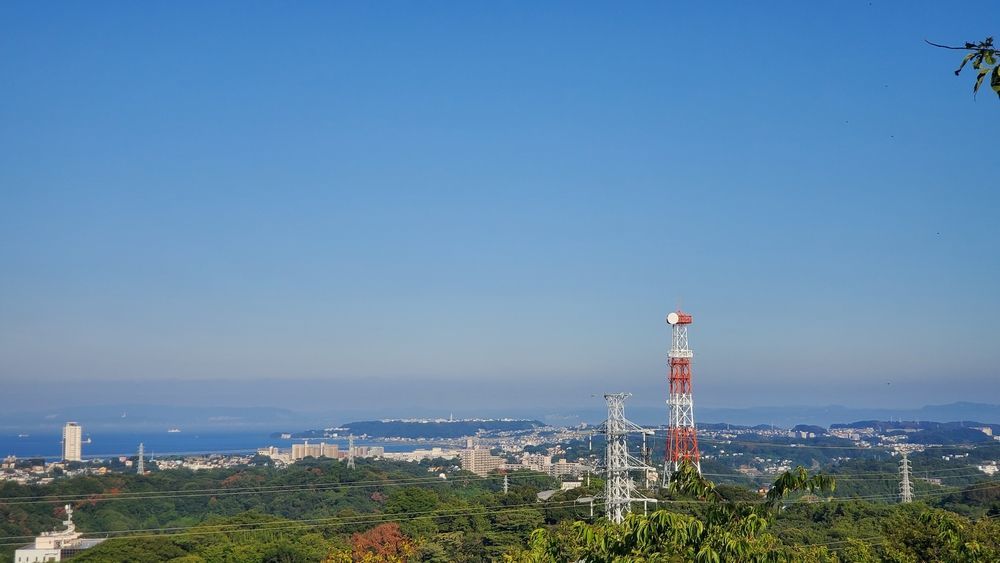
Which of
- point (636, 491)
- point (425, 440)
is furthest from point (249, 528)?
point (425, 440)

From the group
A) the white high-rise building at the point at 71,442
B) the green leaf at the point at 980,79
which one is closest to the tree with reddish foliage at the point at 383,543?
the green leaf at the point at 980,79

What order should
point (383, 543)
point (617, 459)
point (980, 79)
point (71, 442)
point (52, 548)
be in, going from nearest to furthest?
point (980, 79)
point (617, 459)
point (383, 543)
point (52, 548)
point (71, 442)

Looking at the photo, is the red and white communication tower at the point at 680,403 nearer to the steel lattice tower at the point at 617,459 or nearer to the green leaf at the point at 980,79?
the steel lattice tower at the point at 617,459

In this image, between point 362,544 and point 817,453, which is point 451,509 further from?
point 817,453

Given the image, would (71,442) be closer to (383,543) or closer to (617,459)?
(383,543)

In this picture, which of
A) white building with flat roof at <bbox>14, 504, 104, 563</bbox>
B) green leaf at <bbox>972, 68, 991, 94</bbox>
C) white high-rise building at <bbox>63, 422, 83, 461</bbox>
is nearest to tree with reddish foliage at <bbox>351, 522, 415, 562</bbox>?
white building with flat roof at <bbox>14, 504, 104, 563</bbox>

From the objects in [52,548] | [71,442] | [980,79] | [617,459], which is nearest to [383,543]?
[617,459]

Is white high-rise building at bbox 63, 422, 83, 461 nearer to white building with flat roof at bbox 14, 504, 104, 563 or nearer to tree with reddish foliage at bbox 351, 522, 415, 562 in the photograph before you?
white building with flat roof at bbox 14, 504, 104, 563
